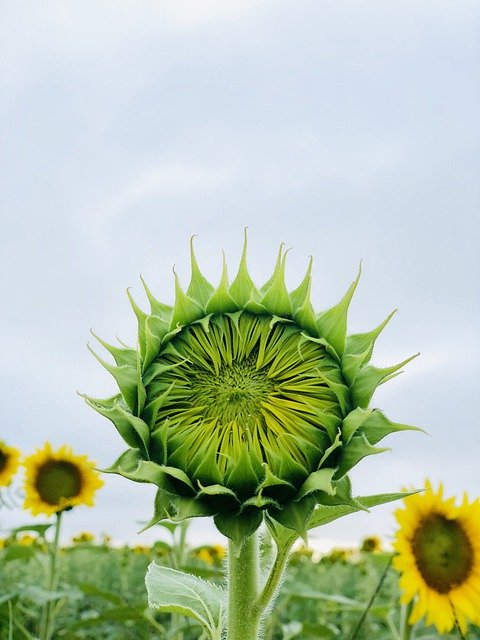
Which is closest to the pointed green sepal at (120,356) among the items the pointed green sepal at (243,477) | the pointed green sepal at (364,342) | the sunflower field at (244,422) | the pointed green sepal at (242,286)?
the sunflower field at (244,422)

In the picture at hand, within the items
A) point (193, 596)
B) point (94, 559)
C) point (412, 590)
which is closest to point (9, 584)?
point (94, 559)

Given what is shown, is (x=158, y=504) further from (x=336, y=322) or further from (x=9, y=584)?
(x=9, y=584)

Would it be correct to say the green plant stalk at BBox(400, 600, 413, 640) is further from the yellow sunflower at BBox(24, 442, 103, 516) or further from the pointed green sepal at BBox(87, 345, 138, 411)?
the yellow sunflower at BBox(24, 442, 103, 516)

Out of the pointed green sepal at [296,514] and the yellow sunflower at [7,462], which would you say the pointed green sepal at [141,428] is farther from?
the yellow sunflower at [7,462]

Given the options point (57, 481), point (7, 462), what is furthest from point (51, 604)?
A: point (7, 462)

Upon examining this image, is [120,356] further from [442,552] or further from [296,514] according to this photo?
[442,552]

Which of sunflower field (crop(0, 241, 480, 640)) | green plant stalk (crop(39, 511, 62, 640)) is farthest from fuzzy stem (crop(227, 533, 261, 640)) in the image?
green plant stalk (crop(39, 511, 62, 640))
